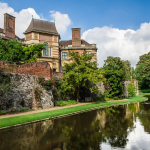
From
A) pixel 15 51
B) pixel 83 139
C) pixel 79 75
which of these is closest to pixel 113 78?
pixel 79 75

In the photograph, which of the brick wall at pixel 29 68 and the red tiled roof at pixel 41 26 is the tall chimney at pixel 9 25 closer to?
the red tiled roof at pixel 41 26

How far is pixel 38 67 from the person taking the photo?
16953 millimetres

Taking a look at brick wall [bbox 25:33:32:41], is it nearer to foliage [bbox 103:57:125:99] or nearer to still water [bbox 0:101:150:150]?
foliage [bbox 103:57:125:99]

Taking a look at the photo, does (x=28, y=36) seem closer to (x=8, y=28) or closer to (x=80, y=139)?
(x=8, y=28)

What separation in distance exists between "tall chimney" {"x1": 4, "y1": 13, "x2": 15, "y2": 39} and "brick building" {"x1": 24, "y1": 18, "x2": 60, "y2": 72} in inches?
123

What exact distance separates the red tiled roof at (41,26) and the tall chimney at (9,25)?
11.0 ft

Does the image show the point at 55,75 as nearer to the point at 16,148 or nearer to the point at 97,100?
the point at 97,100

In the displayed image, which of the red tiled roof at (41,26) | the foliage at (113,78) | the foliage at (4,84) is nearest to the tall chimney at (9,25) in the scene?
the red tiled roof at (41,26)

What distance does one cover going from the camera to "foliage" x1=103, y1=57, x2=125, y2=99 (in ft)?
84.3

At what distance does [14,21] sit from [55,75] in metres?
17.7

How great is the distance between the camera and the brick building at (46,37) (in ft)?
103

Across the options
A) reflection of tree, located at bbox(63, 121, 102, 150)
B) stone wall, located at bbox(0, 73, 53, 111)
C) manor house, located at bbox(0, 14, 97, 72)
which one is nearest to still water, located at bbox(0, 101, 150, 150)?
reflection of tree, located at bbox(63, 121, 102, 150)

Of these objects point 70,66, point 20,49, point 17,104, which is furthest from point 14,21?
point 17,104

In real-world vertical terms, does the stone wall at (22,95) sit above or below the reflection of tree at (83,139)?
above
